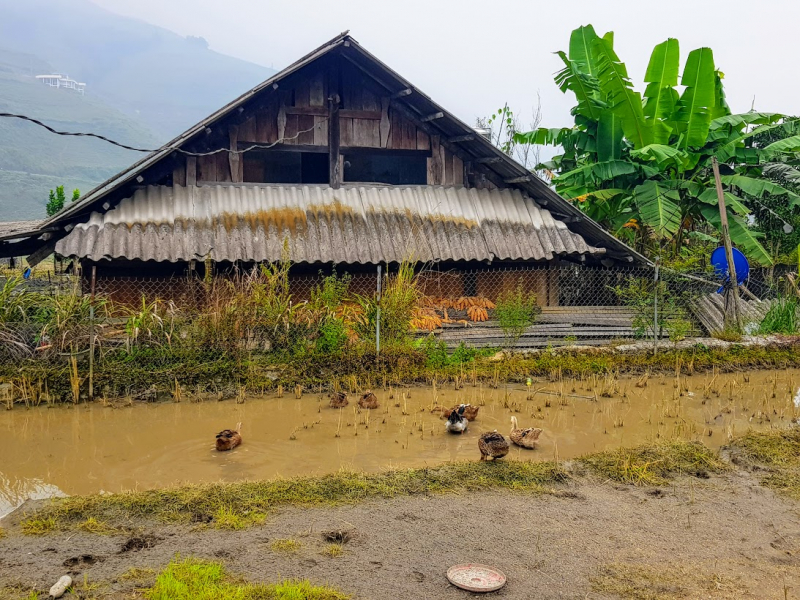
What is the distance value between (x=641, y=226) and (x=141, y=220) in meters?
11.1

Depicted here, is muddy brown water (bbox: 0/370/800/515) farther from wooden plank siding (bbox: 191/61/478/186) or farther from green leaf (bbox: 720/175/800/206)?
wooden plank siding (bbox: 191/61/478/186)

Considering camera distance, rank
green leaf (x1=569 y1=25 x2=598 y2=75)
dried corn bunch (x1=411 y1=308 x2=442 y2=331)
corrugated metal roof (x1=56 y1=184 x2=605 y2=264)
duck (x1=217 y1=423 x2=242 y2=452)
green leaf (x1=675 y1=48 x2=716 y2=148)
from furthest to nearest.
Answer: green leaf (x1=569 y1=25 x2=598 y2=75)
green leaf (x1=675 y1=48 x2=716 y2=148)
corrugated metal roof (x1=56 y1=184 x2=605 y2=264)
dried corn bunch (x1=411 y1=308 x2=442 y2=331)
duck (x1=217 y1=423 x2=242 y2=452)

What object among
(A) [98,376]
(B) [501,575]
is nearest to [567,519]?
(B) [501,575]

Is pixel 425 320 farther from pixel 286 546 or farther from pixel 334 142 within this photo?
pixel 286 546

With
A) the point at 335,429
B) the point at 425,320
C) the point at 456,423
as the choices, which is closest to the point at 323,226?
the point at 425,320

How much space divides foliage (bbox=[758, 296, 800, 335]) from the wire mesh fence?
29 centimetres

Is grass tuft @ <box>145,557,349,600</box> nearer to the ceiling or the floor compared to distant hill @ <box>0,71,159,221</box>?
nearer to the floor

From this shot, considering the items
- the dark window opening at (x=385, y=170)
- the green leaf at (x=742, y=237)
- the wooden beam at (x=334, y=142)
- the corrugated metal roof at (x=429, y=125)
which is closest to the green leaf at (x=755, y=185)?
the green leaf at (x=742, y=237)

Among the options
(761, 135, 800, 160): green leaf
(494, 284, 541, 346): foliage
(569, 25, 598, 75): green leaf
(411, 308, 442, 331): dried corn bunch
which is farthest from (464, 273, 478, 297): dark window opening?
(761, 135, 800, 160): green leaf

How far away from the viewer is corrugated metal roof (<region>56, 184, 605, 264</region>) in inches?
485

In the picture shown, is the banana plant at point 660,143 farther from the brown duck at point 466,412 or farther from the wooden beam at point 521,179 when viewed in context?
the brown duck at point 466,412

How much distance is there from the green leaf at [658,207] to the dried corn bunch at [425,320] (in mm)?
4865

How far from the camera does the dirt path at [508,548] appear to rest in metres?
4.57

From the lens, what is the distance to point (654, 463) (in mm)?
6891
